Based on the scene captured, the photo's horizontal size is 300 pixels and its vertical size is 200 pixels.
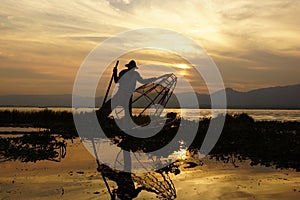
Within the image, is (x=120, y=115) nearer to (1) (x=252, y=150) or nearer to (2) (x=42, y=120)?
(1) (x=252, y=150)

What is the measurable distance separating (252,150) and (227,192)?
1094 cm

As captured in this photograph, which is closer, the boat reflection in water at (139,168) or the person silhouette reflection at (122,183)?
the person silhouette reflection at (122,183)

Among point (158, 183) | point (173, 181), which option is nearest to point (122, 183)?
point (158, 183)

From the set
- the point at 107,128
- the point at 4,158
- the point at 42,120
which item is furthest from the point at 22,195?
the point at 42,120

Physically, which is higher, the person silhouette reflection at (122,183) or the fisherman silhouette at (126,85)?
the fisherman silhouette at (126,85)

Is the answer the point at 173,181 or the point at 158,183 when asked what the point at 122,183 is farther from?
the point at 173,181

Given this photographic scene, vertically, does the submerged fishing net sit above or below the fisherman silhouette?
below

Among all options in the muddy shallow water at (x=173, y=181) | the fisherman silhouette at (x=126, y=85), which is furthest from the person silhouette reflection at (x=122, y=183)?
the fisherman silhouette at (x=126, y=85)

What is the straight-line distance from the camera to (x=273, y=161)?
1797 cm

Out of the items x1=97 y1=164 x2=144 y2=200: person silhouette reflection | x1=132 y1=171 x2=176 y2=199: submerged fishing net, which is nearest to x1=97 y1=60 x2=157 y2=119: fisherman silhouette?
x1=97 y1=164 x2=144 y2=200: person silhouette reflection

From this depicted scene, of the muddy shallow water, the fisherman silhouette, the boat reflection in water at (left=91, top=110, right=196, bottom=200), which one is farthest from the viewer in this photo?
the fisherman silhouette

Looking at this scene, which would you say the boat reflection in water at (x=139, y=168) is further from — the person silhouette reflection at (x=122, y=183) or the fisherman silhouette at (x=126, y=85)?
the fisherman silhouette at (x=126, y=85)

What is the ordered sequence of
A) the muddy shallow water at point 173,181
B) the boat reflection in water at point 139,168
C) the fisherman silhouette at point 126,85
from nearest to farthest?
the muddy shallow water at point 173,181
the boat reflection in water at point 139,168
the fisherman silhouette at point 126,85

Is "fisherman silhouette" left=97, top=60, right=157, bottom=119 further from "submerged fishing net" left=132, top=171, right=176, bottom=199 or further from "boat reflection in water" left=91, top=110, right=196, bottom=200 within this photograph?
"submerged fishing net" left=132, top=171, right=176, bottom=199
